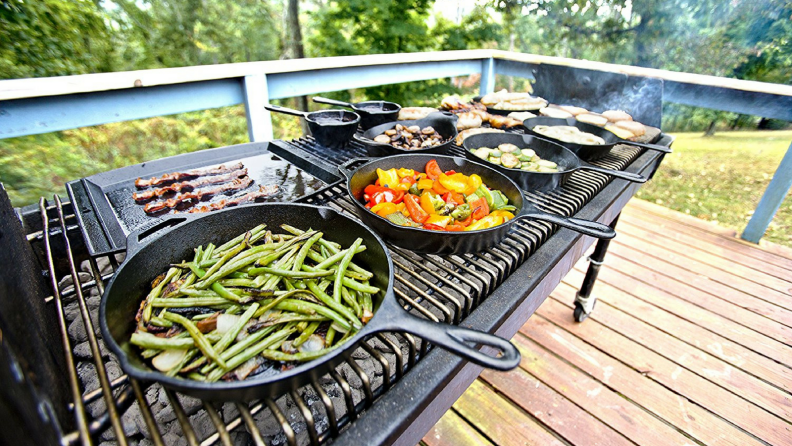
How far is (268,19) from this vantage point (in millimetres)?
17875

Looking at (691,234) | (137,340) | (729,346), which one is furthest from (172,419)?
(691,234)

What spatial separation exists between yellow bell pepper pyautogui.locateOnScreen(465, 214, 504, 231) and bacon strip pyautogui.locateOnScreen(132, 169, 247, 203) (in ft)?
6.53

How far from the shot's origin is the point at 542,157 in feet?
10.2

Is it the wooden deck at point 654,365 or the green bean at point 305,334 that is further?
the wooden deck at point 654,365

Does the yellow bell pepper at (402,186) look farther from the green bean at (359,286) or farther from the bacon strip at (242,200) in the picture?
the bacon strip at (242,200)

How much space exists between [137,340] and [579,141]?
10.8ft

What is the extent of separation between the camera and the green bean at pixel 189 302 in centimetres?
141

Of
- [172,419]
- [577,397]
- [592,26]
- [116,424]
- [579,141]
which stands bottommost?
[577,397]

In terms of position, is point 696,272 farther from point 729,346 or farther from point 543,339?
point 543,339

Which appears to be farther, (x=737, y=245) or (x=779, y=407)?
(x=737, y=245)

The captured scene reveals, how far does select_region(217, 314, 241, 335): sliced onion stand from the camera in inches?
53.8

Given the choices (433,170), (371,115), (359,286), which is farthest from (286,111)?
(359,286)

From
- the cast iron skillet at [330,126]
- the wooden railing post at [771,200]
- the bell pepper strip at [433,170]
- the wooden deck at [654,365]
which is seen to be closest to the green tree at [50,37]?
the cast iron skillet at [330,126]

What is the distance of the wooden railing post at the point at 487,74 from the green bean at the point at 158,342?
283 inches
